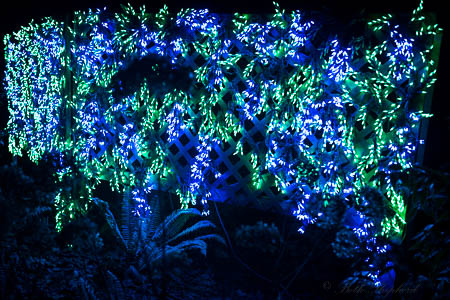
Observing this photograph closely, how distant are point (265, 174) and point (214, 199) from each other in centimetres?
66

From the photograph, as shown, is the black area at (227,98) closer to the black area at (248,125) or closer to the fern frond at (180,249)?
the black area at (248,125)

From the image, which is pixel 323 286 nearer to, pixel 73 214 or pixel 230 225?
pixel 230 225

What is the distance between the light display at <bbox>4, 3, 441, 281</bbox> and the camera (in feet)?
8.83

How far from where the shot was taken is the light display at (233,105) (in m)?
2.69

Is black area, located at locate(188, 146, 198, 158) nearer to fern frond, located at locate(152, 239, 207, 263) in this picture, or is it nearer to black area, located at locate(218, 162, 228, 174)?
black area, located at locate(218, 162, 228, 174)

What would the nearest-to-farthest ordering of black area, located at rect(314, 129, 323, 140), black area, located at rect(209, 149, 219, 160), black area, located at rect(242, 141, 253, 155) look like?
black area, located at rect(314, 129, 323, 140) < black area, located at rect(242, 141, 253, 155) < black area, located at rect(209, 149, 219, 160)

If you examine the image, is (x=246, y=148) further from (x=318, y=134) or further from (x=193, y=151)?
(x=318, y=134)

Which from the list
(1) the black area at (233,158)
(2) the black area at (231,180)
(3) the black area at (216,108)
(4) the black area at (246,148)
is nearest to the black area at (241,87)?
(3) the black area at (216,108)

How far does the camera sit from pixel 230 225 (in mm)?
3529

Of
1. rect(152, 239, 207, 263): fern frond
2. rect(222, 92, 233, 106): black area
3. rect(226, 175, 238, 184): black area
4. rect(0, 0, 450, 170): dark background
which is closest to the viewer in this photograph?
rect(0, 0, 450, 170): dark background

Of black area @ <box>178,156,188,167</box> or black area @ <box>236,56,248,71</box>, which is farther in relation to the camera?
black area @ <box>178,156,188,167</box>

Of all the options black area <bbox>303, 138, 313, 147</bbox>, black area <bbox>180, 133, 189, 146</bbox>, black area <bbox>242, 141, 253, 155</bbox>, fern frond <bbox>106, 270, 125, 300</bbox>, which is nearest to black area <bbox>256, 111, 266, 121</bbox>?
black area <bbox>242, 141, 253, 155</bbox>

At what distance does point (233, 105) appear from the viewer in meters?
3.34

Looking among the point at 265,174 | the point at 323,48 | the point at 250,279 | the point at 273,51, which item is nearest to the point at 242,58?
the point at 273,51
